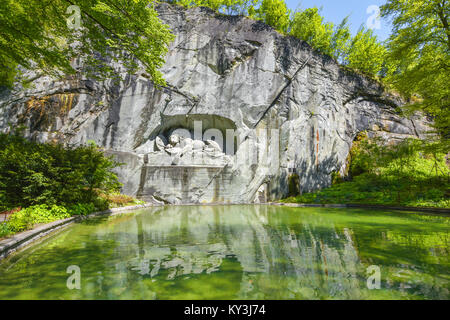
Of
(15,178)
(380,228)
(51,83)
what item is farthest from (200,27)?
(380,228)

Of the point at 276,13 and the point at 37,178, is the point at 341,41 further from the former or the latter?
the point at 37,178

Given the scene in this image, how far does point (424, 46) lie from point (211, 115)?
11552 mm

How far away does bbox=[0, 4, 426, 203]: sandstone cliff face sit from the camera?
50.3 feet

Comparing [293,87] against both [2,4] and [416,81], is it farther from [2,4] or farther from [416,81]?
[2,4]

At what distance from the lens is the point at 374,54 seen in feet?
69.9

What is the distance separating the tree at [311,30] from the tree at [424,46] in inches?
354

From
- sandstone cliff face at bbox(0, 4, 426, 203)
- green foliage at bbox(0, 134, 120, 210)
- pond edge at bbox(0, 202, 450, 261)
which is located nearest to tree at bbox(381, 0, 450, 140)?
pond edge at bbox(0, 202, 450, 261)

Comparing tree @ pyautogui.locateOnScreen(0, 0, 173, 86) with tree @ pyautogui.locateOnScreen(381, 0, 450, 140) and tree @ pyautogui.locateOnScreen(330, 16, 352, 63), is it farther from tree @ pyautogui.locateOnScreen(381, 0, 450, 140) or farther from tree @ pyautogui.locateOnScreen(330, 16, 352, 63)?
tree @ pyautogui.locateOnScreen(330, 16, 352, 63)

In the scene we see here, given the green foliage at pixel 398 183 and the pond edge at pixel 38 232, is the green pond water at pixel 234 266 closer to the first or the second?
the pond edge at pixel 38 232

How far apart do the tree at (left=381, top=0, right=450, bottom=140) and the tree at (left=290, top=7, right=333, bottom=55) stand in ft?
29.5

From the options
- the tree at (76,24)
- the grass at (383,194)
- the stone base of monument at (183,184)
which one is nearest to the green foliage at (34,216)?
the tree at (76,24)

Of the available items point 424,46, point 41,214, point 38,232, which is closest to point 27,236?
point 38,232

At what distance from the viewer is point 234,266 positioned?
11.0 ft
